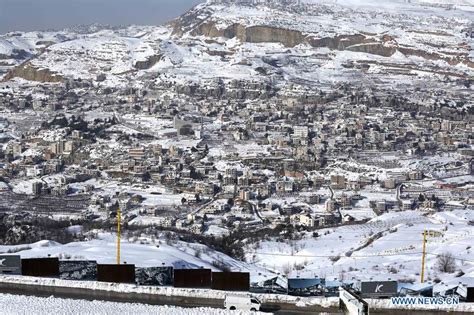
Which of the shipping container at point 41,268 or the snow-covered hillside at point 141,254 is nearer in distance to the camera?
the shipping container at point 41,268

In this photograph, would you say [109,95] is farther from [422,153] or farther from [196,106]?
[422,153]

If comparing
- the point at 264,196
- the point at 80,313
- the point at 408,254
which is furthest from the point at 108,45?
the point at 80,313

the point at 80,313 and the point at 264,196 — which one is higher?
the point at 80,313

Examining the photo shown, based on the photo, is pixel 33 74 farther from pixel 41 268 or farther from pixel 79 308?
pixel 79 308

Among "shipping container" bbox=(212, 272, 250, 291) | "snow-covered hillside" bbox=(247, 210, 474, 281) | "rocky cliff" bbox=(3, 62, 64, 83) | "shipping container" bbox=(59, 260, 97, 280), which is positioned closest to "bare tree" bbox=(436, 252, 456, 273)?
"snow-covered hillside" bbox=(247, 210, 474, 281)

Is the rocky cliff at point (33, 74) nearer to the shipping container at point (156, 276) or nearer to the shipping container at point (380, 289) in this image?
the shipping container at point (156, 276)

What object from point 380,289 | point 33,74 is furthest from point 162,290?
point 33,74

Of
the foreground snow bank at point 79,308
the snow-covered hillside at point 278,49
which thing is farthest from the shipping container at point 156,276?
the snow-covered hillside at point 278,49
